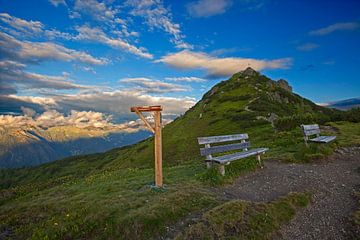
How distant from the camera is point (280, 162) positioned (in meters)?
15.8

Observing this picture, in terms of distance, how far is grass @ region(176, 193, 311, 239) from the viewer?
6941mm

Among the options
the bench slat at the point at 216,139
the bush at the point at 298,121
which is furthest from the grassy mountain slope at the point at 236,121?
the bench slat at the point at 216,139

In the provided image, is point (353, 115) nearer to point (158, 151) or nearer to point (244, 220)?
point (158, 151)

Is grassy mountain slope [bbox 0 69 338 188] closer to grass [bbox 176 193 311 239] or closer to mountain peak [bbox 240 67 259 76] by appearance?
mountain peak [bbox 240 67 259 76]

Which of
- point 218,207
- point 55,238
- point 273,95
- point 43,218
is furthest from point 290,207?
point 273,95

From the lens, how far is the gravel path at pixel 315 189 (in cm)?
750

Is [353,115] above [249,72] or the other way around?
the other way around

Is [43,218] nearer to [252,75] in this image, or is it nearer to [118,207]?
[118,207]

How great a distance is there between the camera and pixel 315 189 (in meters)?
10.5

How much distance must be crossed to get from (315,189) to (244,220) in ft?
15.0

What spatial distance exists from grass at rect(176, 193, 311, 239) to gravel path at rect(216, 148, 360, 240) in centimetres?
33

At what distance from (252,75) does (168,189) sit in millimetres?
108445

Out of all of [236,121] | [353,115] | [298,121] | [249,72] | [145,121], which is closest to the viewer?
[145,121]

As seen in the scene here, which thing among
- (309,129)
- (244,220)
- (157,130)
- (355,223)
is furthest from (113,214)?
(309,129)
